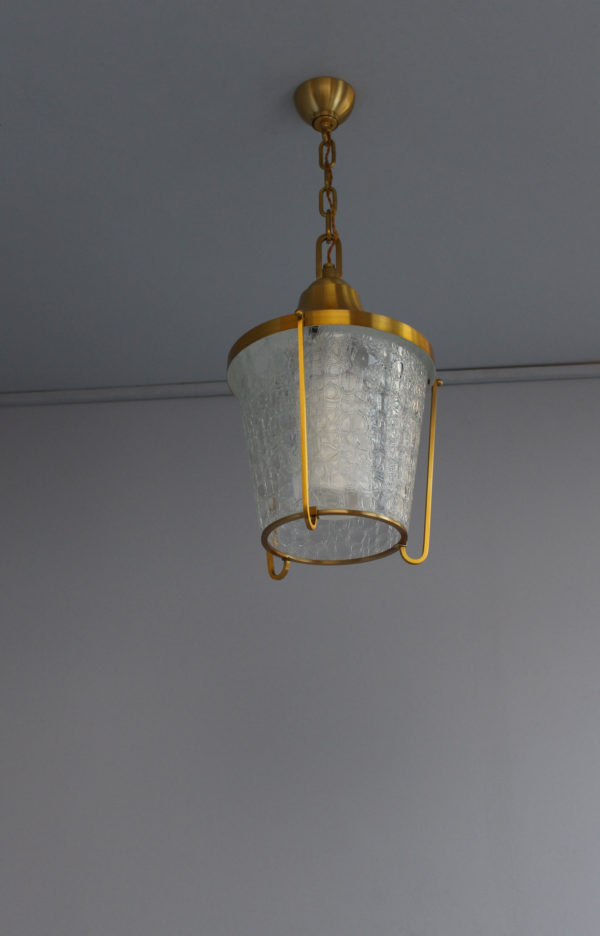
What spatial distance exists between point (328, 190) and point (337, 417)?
439 millimetres

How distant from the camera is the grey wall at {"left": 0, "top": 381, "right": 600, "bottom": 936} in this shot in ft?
6.11

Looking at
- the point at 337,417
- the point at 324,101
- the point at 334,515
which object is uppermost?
the point at 324,101

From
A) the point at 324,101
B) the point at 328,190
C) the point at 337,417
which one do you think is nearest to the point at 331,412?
the point at 337,417

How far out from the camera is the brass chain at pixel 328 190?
1277mm

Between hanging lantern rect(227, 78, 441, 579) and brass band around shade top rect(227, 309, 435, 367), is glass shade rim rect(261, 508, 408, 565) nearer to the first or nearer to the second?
hanging lantern rect(227, 78, 441, 579)

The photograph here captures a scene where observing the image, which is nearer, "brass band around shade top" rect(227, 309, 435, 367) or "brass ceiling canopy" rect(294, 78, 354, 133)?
"brass band around shade top" rect(227, 309, 435, 367)

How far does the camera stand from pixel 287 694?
2035 mm

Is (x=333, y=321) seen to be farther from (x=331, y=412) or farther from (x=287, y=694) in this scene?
(x=287, y=694)

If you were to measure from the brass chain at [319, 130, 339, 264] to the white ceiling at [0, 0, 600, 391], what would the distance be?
61 mm

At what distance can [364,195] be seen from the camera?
169cm

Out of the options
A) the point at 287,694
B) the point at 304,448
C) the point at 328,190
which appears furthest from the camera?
the point at 287,694

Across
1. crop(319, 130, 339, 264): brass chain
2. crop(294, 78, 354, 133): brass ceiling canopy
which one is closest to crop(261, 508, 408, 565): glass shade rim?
crop(319, 130, 339, 264): brass chain

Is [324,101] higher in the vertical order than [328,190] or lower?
higher

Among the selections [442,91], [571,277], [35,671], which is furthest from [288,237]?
[35,671]
